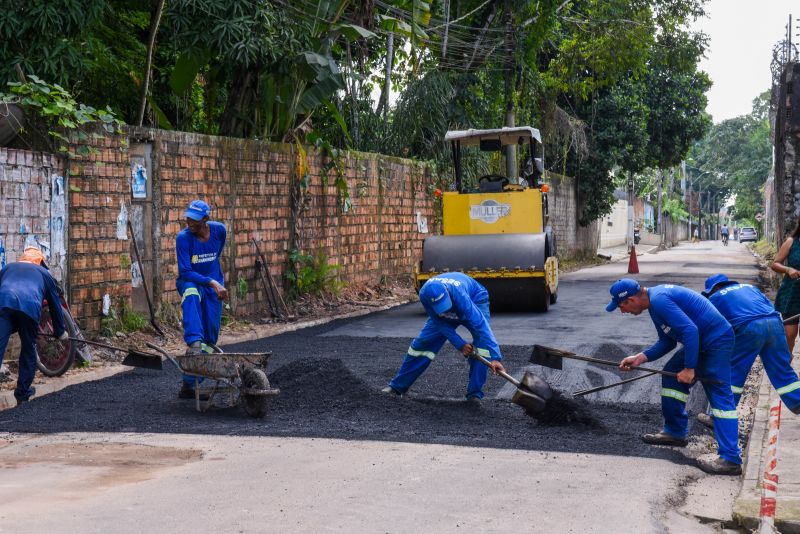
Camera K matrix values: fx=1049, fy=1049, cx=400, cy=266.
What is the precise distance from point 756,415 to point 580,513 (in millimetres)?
3368

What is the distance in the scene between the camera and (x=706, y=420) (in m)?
8.21

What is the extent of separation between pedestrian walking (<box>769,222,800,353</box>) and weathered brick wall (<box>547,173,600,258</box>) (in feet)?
71.4

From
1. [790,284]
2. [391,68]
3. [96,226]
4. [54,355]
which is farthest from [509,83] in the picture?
[54,355]

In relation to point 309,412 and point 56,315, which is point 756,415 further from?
point 56,315

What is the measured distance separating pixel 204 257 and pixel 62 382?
2.02 m

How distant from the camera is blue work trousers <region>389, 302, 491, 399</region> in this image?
28.6 feet

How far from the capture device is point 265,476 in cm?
631

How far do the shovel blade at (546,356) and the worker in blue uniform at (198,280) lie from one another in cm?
285

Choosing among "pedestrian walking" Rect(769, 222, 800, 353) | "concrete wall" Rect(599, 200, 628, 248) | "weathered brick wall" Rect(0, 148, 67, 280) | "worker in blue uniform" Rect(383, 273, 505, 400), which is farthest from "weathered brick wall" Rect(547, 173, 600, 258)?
"worker in blue uniform" Rect(383, 273, 505, 400)

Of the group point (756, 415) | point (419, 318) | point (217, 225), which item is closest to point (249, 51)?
point (419, 318)

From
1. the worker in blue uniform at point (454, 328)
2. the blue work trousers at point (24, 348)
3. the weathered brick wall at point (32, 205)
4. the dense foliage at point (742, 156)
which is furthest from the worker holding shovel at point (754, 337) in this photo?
the dense foliage at point (742, 156)

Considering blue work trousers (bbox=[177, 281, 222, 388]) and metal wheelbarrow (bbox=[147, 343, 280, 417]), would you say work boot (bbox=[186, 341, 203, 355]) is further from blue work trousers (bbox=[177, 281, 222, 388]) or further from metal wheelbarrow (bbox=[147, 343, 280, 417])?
metal wheelbarrow (bbox=[147, 343, 280, 417])

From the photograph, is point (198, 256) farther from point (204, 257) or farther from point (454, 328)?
point (454, 328)

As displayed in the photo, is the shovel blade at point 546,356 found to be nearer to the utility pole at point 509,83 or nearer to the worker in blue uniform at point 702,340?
the worker in blue uniform at point 702,340
